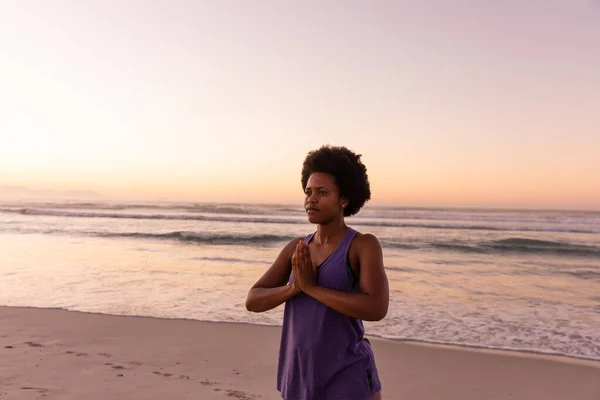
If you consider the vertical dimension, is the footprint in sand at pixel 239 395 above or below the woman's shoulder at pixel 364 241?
below

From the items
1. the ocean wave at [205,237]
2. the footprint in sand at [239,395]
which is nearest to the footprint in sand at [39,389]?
the footprint in sand at [239,395]

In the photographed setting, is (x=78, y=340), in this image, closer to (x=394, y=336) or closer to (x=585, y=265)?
(x=394, y=336)

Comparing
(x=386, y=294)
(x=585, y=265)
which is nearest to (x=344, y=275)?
(x=386, y=294)

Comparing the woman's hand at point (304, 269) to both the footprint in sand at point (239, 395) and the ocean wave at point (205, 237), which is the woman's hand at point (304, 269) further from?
the ocean wave at point (205, 237)

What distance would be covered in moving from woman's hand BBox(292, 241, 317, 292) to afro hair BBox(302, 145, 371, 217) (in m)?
0.33

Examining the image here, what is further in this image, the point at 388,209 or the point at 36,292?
the point at 388,209

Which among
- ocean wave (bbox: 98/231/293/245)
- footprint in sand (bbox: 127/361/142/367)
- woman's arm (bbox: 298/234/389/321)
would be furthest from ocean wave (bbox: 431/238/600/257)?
woman's arm (bbox: 298/234/389/321)

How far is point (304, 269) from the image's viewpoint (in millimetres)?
1969

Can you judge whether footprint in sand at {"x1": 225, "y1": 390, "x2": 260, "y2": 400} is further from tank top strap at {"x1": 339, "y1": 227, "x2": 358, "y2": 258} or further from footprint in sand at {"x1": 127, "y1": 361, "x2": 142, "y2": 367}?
tank top strap at {"x1": 339, "y1": 227, "x2": 358, "y2": 258}

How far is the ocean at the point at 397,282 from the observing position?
8.22m

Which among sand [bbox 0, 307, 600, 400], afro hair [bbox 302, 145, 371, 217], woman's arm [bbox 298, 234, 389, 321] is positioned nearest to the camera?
woman's arm [bbox 298, 234, 389, 321]

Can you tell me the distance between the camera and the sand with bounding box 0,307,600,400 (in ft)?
17.4

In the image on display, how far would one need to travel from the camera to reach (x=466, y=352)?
22.7ft

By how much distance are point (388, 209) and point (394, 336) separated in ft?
145
